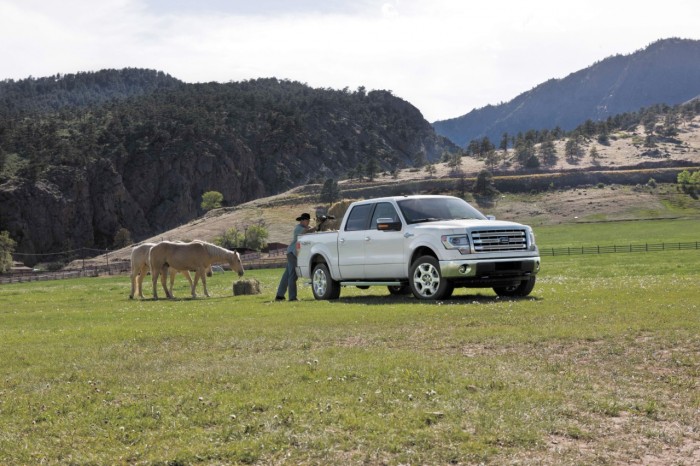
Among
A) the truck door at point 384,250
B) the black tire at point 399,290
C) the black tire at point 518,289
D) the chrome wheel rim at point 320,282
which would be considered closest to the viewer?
the black tire at point 518,289

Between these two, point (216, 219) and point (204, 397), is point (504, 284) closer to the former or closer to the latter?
point (204, 397)

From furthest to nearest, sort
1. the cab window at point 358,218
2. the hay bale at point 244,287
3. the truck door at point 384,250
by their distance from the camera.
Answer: the hay bale at point 244,287 < the cab window at point 358,218 < the truck door at point 384,250

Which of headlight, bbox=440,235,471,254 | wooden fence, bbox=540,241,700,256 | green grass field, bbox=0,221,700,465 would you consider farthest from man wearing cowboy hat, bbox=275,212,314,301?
wooden fence, bbox=540,241,700,256

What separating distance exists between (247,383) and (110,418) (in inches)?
69.7

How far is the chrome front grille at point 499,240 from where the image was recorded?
17875 millimetres

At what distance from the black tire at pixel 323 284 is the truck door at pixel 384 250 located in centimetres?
156

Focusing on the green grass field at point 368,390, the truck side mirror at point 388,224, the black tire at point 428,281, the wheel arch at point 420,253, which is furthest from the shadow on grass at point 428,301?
the green grass field at point 368,390

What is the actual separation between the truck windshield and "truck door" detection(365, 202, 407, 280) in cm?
36

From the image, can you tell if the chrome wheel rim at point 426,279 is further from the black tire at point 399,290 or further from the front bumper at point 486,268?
the black tire at point 399,290

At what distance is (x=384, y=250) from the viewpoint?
19.6m

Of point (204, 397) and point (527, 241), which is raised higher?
point (527, 241)

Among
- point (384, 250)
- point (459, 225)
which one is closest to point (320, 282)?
point (384, 250)

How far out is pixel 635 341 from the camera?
10.6 metres

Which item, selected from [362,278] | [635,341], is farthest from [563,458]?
[362,278]
